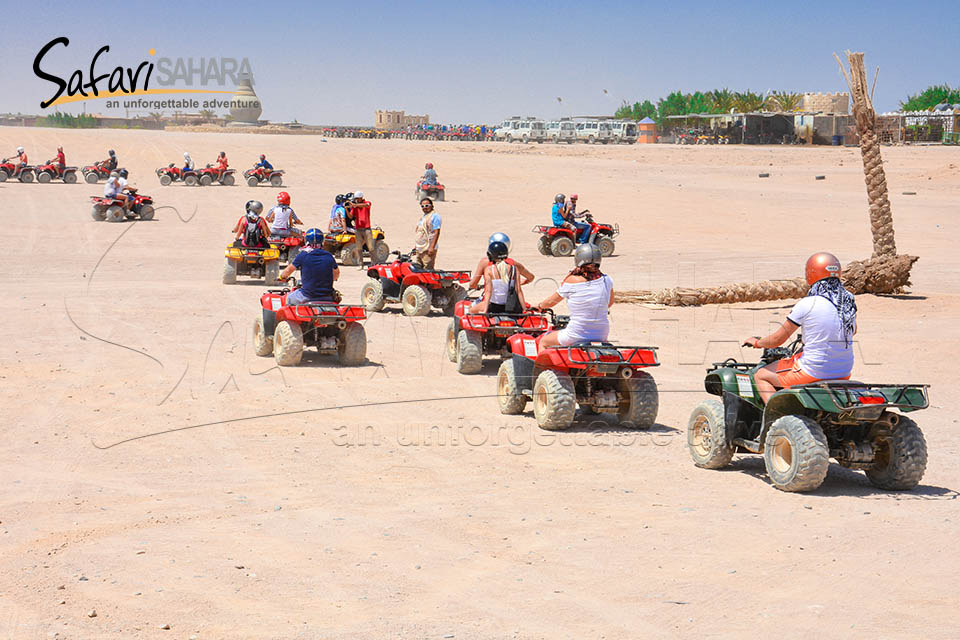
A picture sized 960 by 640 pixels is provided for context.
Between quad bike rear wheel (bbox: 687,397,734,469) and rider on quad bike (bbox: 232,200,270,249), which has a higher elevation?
rider on quad bike (bbox: 232,200,270,249)

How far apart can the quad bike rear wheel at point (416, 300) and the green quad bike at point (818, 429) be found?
804 centimetres

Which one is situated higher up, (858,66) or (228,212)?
(858,66)

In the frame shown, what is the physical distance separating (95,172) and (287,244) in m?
23.2

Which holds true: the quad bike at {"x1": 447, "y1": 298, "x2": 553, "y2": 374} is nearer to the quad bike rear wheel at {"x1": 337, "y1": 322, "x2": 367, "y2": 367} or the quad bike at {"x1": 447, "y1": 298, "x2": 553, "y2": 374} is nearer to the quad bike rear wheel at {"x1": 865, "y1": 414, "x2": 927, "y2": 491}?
the quad bike rear wheel at {"x1": 337, "y1": 322, "x2": 367, "y2": 367}

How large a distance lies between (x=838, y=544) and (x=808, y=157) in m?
57.3

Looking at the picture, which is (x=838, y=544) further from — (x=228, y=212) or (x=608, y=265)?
(x=228, y=212)

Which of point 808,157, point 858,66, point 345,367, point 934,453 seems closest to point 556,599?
point 934,453

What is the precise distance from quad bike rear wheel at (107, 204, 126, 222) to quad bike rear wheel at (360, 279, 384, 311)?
50.1ft

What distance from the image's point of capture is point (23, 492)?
7.34m

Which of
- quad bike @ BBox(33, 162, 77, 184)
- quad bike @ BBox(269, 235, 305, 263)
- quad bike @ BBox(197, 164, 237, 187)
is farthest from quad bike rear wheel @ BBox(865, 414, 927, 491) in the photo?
quad bike @ BBox(33, 162, 77, 184)

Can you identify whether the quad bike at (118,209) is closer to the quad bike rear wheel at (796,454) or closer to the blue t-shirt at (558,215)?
the blue t-shirt at (558,215)

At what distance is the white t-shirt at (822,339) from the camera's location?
715cm

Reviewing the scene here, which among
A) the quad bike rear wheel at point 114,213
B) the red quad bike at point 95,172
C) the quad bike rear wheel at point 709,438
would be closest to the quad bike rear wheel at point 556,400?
the quad bike rear wheel at point 709,438

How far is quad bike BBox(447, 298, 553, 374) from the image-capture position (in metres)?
11.3
